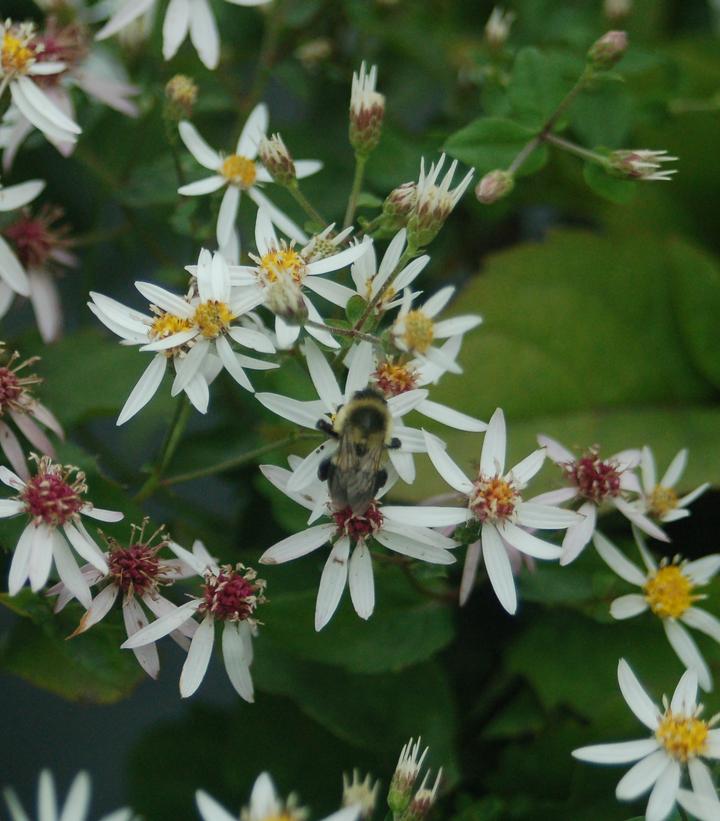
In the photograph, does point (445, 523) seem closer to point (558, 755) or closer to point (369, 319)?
point (369, 319)

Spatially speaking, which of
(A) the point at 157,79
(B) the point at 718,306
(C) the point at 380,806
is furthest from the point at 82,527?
(B) the point at 718,306

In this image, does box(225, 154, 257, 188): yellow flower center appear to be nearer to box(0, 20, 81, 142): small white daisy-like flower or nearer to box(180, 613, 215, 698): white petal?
box(0, 20, 81, 142): small white daisy-like flower

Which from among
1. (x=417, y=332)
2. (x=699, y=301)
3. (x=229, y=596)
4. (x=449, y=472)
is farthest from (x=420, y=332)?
(x=699, y=301)

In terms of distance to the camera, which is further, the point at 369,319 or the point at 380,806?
the point at 380,806

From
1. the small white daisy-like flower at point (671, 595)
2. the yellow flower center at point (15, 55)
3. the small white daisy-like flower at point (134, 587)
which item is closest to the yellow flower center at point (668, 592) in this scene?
the small white daisy-like flower at point (671, 595)

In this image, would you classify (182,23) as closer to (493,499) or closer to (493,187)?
(493,187)

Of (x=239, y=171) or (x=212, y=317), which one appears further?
(x=239, y=171)
